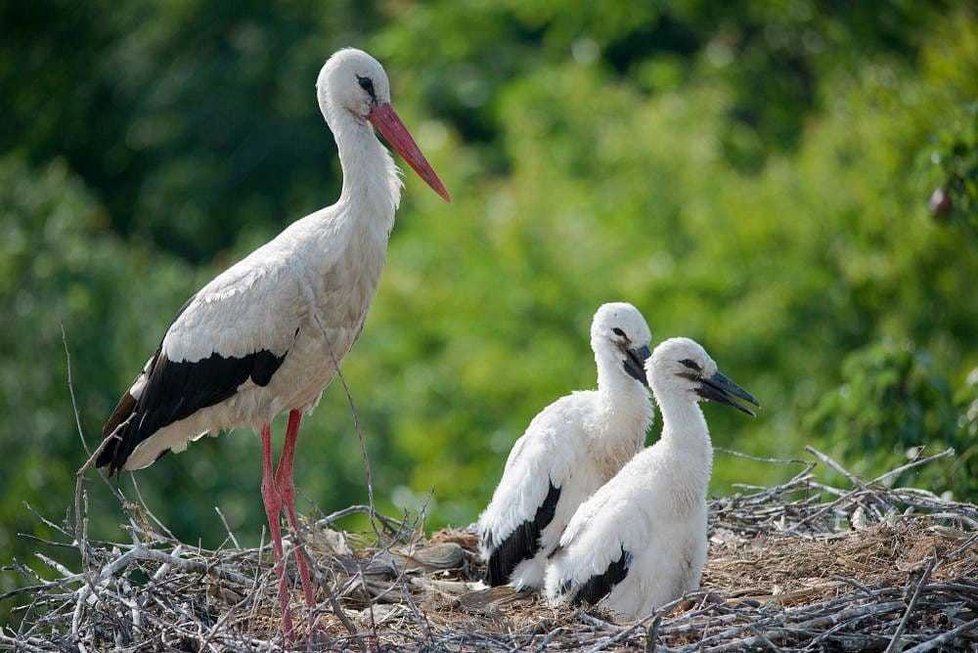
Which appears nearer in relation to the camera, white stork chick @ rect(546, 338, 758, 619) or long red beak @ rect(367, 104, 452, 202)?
white stork chick @ rect(546, 338, 758, 619)

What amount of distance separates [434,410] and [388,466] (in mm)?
872

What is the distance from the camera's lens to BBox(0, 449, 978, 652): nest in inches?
233

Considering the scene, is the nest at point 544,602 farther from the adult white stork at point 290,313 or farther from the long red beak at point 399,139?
the long red beak at point 399,139

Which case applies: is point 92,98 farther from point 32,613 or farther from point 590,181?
point 32,613

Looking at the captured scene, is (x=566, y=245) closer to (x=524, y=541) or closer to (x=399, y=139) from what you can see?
(x=399, y=139)

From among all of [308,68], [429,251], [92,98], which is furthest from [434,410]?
[92,98]

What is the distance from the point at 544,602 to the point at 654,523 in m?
0.64

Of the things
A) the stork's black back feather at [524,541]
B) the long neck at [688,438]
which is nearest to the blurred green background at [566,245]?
the long neck at [688,438]

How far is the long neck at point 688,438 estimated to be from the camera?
6672 millimetres

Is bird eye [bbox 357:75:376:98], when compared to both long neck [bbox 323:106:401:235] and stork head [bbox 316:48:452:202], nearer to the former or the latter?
stork head [bbox 316:48:452:202]

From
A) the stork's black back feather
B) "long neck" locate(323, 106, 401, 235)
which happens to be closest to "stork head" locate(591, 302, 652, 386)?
the stork's black back feather

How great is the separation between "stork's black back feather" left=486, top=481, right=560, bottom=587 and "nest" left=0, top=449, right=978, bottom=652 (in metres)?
0.12

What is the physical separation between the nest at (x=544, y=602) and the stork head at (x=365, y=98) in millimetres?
1510

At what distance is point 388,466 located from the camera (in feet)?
57.1
